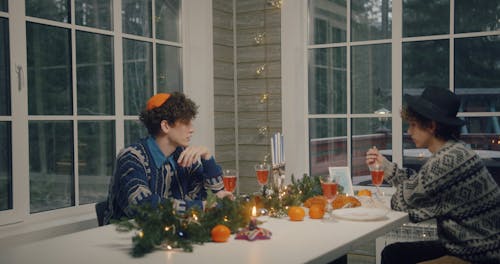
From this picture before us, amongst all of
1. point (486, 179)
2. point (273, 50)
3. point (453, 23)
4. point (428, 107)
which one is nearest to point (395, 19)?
point (453, 23)

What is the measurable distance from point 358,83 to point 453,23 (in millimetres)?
776

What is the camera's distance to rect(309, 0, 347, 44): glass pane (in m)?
4.24

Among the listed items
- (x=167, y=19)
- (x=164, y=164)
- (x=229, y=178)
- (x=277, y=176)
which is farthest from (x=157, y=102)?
(x=167, y=19)

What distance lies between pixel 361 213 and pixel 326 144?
1884mm

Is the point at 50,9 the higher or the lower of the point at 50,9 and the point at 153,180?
the higher

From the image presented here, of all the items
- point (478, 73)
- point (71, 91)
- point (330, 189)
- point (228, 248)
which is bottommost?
point (228, 248)

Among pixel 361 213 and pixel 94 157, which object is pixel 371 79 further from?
pixel 94 157

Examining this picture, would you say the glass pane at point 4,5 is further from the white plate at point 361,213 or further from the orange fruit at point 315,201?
the white plate at point 361,213

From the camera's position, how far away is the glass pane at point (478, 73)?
3.72 metres

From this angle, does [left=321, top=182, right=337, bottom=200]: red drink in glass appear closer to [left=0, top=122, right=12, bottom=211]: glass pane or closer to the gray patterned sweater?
the gray patterned sweater

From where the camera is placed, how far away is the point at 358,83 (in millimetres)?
4215

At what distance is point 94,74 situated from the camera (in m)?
3.61

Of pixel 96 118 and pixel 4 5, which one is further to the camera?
pixel 96 118

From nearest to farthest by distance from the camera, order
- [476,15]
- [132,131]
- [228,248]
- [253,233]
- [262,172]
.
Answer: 1. [228,248]
2. [253,233]
3. [262,172]
4. [476,15]
5. [132,131]
